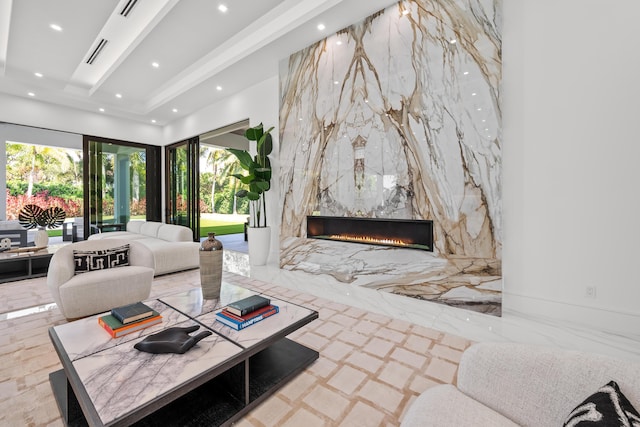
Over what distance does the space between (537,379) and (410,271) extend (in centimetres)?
238

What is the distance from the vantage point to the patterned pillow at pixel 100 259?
273cm

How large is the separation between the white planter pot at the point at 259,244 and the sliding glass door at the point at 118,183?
450 centimetres

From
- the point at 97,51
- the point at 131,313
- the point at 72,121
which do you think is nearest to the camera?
the point at 131,313

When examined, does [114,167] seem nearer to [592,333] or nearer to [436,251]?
[436,251]

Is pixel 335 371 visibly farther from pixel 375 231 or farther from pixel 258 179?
pixel 258 179

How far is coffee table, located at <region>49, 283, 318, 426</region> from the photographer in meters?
1.09

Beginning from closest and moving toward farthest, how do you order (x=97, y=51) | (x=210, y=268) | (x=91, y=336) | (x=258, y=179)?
1. (x=91, y=336)
2. (x=210, y=268)
3. (x=97, y=51)
4. (x=258, y=179)

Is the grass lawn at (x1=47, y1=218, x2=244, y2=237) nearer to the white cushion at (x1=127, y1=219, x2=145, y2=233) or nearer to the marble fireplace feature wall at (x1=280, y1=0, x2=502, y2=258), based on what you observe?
the white cushion at (x1=127, y1=219, x2=145, y2=233)

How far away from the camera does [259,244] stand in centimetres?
477

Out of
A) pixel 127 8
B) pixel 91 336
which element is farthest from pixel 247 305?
pixel 127 8

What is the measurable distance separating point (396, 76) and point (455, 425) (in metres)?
3.39

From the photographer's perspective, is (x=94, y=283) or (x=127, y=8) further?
(x=127, y=8)

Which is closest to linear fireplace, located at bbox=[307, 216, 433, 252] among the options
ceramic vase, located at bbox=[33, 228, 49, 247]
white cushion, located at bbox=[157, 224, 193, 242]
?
white cushion, located at bbox=[157, 224, 193, 242]

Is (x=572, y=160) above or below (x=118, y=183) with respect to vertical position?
below
